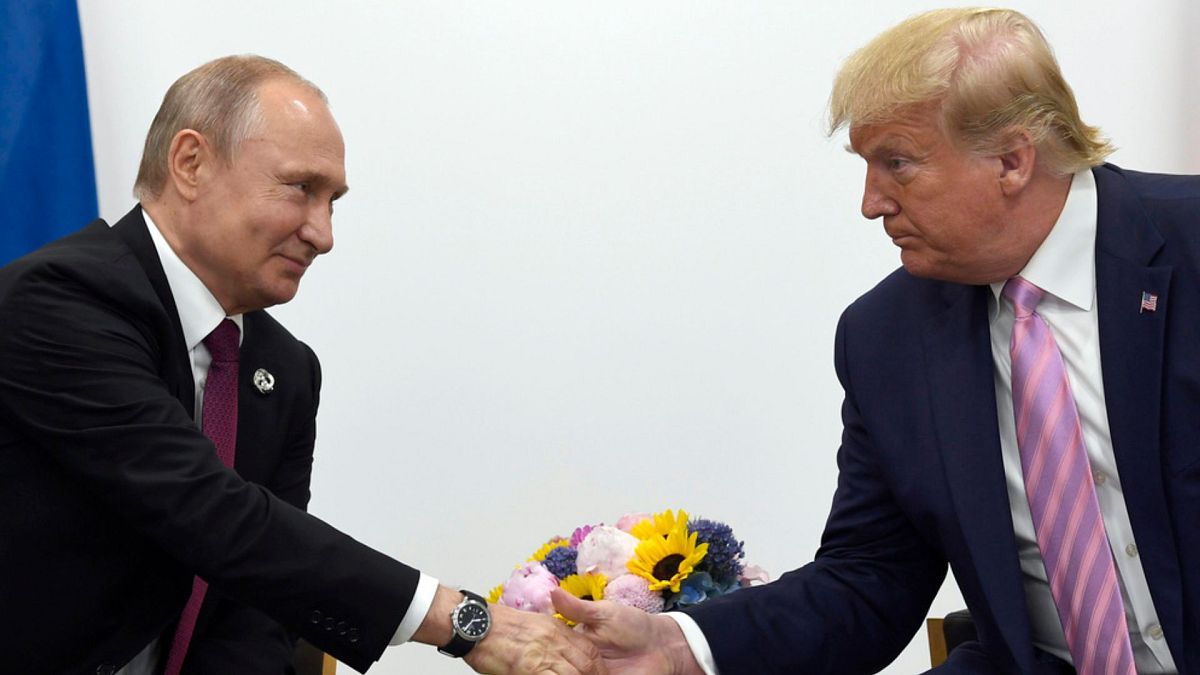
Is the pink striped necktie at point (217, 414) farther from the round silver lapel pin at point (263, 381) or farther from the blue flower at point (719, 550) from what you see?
the blue flower at point (719, 550)

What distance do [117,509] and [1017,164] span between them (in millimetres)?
1650

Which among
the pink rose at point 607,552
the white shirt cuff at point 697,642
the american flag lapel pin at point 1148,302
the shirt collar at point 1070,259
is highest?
the shirt collar at point 1070,259

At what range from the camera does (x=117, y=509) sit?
240 centimetres

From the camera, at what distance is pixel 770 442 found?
402cm

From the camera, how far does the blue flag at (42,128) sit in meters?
3.61

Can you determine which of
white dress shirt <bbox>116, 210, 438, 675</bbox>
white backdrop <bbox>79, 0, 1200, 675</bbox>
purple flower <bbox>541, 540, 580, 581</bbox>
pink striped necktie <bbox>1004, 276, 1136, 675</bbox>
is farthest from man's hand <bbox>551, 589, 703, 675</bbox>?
white backdrop <bbox>79, 0, 1200, 675</bbox>

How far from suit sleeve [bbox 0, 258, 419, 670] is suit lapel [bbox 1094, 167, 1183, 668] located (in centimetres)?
125

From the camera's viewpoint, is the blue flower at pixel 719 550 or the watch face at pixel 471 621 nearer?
the watch face at pixel 471 621

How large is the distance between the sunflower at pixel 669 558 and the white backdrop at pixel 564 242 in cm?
136

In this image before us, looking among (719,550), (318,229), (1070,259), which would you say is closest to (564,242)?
(318,229)

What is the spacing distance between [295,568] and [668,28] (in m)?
2.13

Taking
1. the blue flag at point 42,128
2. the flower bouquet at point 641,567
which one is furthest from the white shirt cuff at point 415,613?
the blue flag at point 42,128

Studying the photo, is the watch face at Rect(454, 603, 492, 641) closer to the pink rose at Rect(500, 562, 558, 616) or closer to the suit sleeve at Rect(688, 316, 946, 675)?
the pink rose at Rect(500, 562, 558, 616)

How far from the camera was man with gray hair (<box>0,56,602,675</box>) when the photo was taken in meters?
2.38
